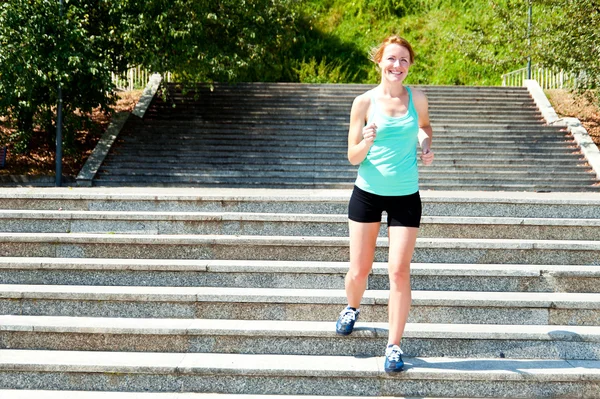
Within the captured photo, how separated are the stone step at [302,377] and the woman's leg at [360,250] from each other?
0.56 m

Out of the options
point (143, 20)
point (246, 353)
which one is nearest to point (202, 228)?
point (246, 353)

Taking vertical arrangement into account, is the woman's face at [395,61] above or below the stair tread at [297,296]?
above

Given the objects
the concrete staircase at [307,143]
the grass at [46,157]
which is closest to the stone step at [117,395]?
the concrete staircase at [307,143]

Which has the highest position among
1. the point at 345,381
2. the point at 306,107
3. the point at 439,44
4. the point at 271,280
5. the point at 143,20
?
the point at 439,44

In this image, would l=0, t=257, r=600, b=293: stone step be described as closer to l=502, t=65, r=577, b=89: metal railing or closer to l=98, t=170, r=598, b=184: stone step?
l=98, t=170, r=598, b=184: stone step

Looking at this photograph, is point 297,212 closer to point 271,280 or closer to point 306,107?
point 271,280

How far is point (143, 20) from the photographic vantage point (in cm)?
1270

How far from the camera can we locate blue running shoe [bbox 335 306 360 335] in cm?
442

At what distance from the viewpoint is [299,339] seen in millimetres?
4551

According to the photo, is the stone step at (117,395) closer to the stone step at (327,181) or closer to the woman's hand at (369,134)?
the woman's hand at (369,134)

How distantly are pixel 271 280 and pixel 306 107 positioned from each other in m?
11.9

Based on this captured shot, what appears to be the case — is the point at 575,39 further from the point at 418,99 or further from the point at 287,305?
the point at 287,305

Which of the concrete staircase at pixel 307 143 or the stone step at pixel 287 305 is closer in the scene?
the stone step at pixel 287 305

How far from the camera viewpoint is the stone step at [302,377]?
4.17 meters
